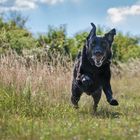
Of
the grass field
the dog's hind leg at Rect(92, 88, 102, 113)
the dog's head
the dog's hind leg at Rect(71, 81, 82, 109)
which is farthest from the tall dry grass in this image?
the dog's head

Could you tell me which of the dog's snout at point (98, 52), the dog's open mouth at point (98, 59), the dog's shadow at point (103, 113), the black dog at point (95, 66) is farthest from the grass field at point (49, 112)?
the dog's snout at point (98, 52)

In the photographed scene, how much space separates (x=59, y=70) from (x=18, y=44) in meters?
7.27

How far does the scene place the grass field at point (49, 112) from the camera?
7714 millimetres

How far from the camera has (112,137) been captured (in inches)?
291

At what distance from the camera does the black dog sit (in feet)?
34.4

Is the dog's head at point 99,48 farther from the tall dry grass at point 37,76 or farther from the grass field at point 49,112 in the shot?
the tall dry grass at point 37,76

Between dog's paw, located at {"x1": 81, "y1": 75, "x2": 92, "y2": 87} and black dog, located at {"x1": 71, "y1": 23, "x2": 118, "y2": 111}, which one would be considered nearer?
black dog, located at {"x1": 71, "y1": 23, "x2": 118, "y2": 111}

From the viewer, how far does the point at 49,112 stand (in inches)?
396

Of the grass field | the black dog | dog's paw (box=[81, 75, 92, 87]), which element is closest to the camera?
the grass field

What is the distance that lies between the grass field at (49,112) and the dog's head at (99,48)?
3.36ft

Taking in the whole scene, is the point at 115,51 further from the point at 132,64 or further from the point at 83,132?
the point at 83,132

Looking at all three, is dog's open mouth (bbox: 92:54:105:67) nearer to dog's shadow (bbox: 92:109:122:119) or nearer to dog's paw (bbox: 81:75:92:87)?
dog's paw (bbox: 81:75:92:87)

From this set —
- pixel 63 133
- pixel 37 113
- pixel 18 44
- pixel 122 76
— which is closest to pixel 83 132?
pixel 63 133

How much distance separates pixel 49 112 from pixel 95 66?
135 centimetres
